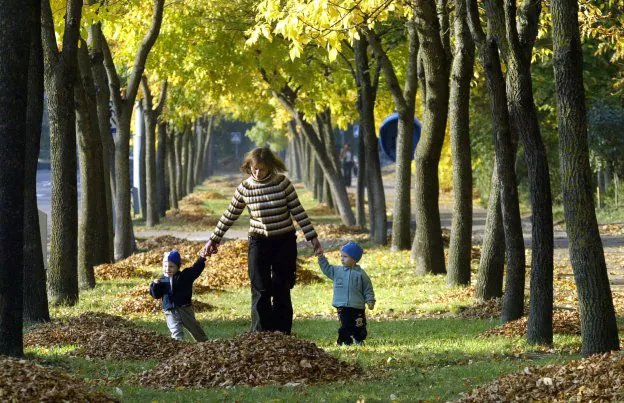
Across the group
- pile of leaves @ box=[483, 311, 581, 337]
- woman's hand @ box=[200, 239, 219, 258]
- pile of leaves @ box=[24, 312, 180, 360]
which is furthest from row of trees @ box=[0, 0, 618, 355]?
woman's hand @ box=[200, 239, 219, 258]

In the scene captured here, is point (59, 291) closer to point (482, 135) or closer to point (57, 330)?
point (57, 330)

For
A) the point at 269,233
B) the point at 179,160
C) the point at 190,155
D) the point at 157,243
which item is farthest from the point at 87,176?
the point at 190,155

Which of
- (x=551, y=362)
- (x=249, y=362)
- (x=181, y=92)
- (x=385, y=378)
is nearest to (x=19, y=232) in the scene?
(x=249, y=362)

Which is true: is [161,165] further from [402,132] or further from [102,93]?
[402,132]

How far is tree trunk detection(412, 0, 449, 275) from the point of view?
19.0m

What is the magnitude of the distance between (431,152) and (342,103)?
49.2ft

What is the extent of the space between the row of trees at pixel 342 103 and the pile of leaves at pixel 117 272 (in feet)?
2.64

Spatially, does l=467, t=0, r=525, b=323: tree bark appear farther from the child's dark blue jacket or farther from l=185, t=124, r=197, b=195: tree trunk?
l=185, t=124, r=197, b=195: tree trunk

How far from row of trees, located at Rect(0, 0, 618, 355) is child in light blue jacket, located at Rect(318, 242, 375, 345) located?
4.91 ft

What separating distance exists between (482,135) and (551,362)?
3325cm

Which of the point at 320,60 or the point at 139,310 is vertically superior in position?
the point at 320,60

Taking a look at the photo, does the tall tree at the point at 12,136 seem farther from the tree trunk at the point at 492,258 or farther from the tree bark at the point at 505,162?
the tree trunk at the point at 492,258

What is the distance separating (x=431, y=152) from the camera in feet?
66.1

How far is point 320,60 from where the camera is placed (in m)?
33.5
